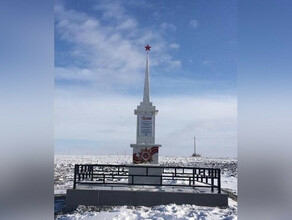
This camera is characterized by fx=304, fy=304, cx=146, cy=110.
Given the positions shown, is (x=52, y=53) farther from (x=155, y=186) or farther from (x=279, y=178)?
(x=155, y=186)

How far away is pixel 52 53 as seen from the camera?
7.05 ft

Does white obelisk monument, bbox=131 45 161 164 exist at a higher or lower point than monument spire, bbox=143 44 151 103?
lower

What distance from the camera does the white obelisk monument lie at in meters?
13.0

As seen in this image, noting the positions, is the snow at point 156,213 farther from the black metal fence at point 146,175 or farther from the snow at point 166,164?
the snow at point 166,164

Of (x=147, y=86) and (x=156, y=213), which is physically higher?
(x=147, y=86)

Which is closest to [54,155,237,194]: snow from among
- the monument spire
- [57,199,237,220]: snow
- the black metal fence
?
the black metal fence

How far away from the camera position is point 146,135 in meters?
13.3

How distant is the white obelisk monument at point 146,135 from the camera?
13.0 m

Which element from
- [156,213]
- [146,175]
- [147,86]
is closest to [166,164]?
[147,86]

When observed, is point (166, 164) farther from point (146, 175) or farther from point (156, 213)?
point (156, 213)

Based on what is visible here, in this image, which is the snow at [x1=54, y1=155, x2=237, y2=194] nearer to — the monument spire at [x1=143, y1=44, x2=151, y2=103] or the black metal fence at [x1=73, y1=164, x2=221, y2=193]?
the black metal fence at [x1=73, y1=164, x2=221, y2=193]

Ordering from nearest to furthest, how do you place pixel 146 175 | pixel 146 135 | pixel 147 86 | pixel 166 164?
pixel 146 175 < pixel 146 135 < pixel 147 86 < pixel 166 164

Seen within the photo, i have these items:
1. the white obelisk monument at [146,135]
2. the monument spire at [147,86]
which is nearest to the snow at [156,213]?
the white obelisk monument at [146,135]

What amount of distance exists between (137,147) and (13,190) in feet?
36.7
